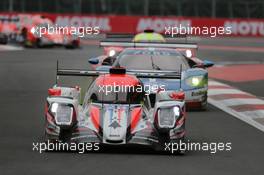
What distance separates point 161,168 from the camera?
10273mm

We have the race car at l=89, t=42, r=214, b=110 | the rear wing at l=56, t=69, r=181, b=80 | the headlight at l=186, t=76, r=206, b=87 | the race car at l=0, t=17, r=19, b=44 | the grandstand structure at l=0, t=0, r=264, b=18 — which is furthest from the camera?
the grandstand structure at l=0, t=0, r=264, b=18

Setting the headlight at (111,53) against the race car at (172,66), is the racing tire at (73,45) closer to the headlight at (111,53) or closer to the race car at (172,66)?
the headlight at (111,53)

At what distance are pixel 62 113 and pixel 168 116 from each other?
1.36 meters

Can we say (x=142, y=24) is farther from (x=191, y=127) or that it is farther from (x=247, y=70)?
(x=191, y=127)

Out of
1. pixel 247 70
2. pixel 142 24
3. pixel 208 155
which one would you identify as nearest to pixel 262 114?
pixel 208 155

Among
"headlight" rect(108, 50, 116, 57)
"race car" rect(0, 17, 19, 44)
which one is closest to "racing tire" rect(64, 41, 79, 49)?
"race car" rect(0, 17, 19, 44)

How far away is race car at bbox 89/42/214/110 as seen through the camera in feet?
56.7

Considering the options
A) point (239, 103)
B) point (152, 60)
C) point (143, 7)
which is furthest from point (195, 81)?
point (143, 7)

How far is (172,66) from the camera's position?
17.7 meters

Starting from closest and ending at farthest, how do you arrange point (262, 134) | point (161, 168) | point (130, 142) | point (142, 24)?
point (161, 168), point (130, 142), point (262, 134), point (142, 24)

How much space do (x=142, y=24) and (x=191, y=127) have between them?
4565 centimetres

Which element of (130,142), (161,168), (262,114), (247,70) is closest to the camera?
(161,168)

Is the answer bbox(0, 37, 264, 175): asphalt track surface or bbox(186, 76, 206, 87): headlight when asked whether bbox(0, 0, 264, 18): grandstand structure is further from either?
bbox(186, 76, 206, 87): headlight

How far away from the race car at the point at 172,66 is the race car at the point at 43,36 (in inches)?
1011
